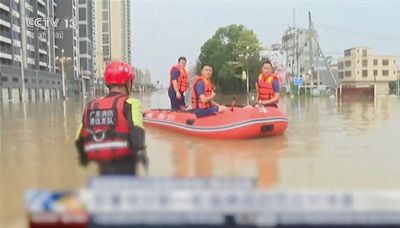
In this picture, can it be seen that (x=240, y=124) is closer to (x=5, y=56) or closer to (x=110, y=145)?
(x=110, y=145)

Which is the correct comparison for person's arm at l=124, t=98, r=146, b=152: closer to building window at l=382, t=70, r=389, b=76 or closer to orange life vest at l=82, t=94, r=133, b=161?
orange life vest at l=82, t=94, r=133, b=161

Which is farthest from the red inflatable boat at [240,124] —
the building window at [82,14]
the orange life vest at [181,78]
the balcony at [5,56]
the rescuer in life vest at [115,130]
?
the building window at [82,14]

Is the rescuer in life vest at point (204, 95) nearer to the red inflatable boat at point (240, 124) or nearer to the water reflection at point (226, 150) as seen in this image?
the red inflatable boat at point (240, 124)

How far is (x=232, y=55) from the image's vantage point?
5966 cm

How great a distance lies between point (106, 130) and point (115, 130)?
61 mm

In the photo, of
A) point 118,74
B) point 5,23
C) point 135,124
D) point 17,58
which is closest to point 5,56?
point 5,23

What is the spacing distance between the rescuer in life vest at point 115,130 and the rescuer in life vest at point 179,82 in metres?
9.14

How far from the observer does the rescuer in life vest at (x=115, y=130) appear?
9.29 feet

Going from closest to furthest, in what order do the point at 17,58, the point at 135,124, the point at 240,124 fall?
the point at 135,124, the point at 240,124, the point at 17,58

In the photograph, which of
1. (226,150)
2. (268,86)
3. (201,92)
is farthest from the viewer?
(268,86)

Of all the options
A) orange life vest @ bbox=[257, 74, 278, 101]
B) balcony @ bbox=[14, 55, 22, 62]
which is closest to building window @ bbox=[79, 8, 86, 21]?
balcony @ bbox=[14, 55, 22, 62]

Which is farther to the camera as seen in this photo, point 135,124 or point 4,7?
point 4,7

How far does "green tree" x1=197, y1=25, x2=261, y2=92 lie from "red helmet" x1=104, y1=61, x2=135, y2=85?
168ft

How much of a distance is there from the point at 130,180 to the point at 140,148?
136cm
